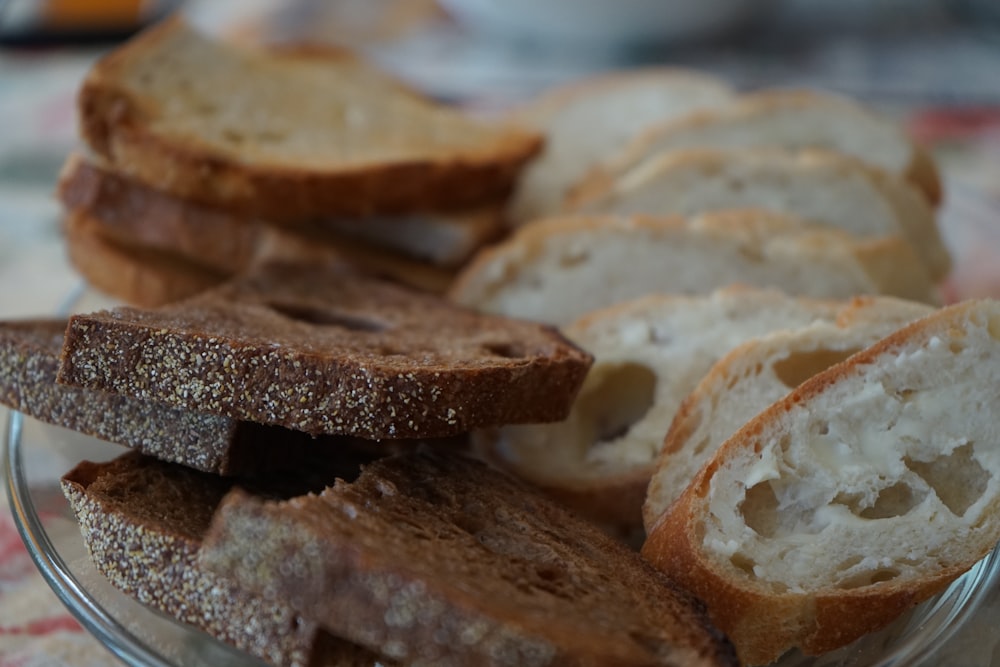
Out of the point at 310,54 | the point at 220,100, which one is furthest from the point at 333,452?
the point at 310,54

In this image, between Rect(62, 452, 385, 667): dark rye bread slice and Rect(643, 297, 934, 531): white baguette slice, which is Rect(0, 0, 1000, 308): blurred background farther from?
Rect(62, 452, 385, 667): dark rye bread slice

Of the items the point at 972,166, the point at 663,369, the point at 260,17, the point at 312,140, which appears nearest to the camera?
the point at 663,369

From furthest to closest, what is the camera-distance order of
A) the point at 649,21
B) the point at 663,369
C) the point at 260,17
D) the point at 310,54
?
the point at 260,17 → the point at 649,21 → the point at 310,54 → the point at 663,369

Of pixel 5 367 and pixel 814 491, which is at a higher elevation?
pixel 814 491

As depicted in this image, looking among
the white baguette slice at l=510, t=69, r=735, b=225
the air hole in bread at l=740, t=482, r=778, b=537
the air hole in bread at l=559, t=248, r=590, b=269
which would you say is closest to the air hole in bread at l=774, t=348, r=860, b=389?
the air hole in bread at l=740, t=482, r=778, b=537

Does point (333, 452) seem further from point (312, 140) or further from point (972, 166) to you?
point (972, 166)

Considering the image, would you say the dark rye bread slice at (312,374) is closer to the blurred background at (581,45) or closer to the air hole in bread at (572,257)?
the air hole in bread at (572,257)

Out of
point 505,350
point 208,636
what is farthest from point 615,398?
point 208,636
